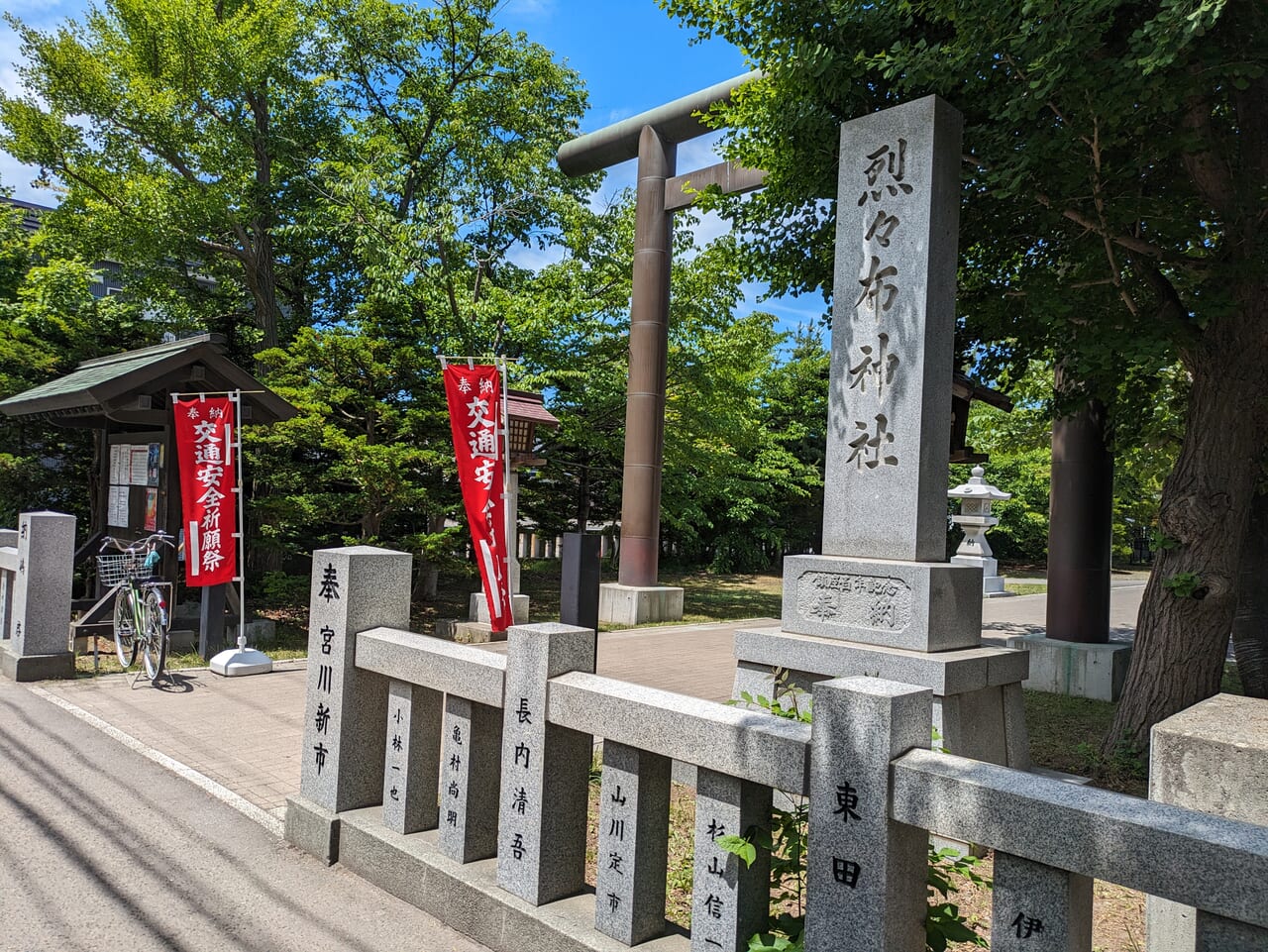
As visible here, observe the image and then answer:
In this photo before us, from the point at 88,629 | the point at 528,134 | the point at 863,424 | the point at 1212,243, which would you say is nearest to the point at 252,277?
the point at 528,134

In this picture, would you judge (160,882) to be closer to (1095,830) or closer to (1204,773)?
(1095,830)

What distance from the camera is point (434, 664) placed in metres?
4.16

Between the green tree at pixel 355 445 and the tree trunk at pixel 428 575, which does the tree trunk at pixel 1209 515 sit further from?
the tree trunk at pixel 428 575

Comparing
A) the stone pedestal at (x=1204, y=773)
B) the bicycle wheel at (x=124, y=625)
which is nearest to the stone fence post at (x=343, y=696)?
the stone pedestal at (x=1204, y=773)

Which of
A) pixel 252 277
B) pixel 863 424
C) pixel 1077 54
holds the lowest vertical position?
pixel 863 424

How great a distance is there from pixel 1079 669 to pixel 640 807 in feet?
27.2

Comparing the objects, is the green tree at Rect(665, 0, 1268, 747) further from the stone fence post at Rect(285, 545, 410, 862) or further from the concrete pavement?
the stone fence post at Rect(285, 545, 410, 862)

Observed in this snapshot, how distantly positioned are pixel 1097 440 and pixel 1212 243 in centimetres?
240

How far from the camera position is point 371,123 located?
1712cm

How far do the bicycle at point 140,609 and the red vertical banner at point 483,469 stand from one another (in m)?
3.35

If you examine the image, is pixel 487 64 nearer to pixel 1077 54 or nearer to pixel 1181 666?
pixel 1077 54

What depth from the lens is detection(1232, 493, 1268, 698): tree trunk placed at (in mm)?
8422

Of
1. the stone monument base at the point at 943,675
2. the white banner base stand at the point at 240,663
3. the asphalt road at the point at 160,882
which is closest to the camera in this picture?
the asphalt road at the point at 160,882

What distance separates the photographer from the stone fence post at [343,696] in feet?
15.2
